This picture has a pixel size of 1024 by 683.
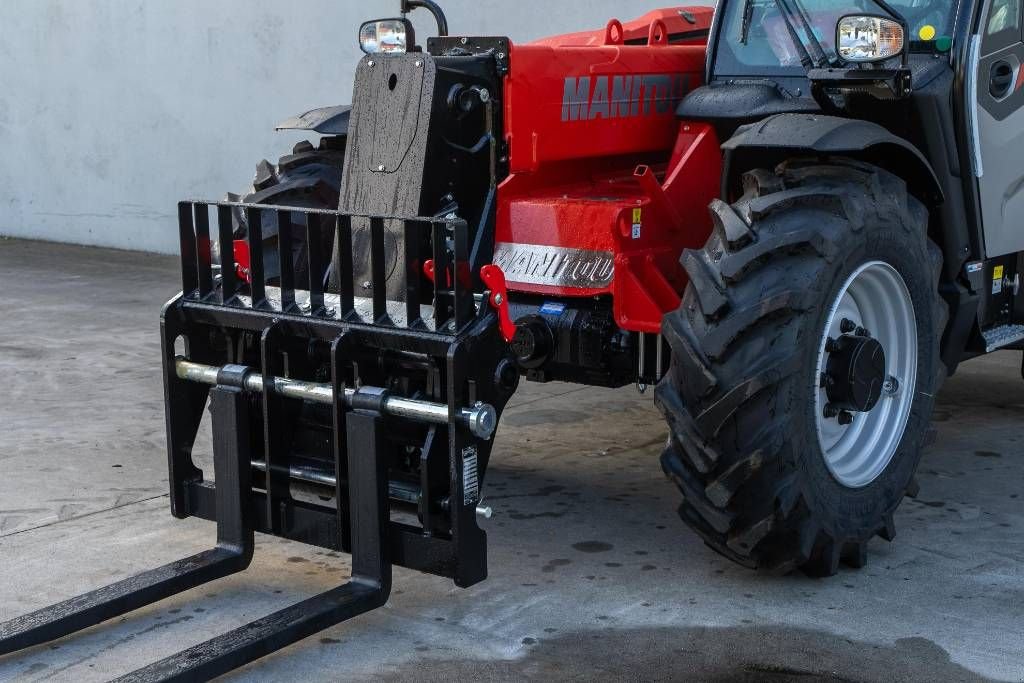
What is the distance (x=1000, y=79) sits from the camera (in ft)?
16.9

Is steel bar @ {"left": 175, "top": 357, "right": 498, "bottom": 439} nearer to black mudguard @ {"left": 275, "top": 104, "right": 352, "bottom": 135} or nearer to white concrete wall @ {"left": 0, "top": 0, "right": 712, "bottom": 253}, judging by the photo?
black mudguard @ {"left": 275, "top": 104, "right": 352, "bottom": 135}

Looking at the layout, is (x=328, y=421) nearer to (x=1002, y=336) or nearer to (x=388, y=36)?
(x=388, y=36)

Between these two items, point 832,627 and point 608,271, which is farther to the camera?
point 608,271

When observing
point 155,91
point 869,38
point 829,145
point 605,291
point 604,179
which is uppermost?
point 869,38

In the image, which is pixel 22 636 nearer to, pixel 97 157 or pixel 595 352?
pixel 595 352

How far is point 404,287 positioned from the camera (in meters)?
4.04

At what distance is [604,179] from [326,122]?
4.23 ft

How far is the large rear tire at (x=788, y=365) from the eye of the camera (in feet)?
13.0

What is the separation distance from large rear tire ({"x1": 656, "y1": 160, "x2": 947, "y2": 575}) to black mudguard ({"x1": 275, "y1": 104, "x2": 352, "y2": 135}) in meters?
1.98

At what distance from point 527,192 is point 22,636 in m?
2.23

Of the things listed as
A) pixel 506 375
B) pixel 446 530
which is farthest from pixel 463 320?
pixel 446 530

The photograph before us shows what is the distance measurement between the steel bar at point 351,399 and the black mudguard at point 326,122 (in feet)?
5.41

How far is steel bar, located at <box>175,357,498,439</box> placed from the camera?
374cm

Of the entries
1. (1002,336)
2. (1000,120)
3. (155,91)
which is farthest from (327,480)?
(155,91)
